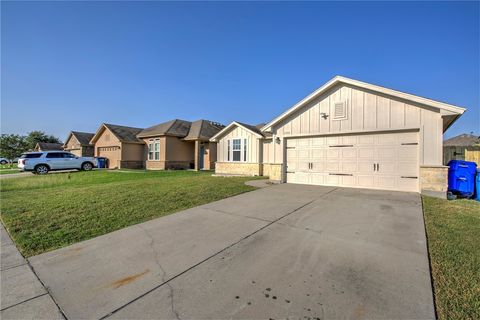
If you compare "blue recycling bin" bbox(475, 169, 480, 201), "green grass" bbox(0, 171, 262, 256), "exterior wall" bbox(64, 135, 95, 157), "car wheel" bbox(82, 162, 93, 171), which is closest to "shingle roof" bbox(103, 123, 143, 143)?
"car wheel" bbox(82, 162, 93, 171)

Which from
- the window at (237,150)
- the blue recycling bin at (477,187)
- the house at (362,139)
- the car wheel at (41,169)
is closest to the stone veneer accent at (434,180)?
the house at (362,139)

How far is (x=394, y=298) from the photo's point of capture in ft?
7.83

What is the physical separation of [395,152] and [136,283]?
32.0ft

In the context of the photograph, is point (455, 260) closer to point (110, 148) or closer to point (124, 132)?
point (124, 132)

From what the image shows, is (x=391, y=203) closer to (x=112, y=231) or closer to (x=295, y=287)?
(x=295, y=287)

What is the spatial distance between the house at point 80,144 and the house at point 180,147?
39.0 feet

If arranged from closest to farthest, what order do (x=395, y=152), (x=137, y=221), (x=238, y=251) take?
1. (x=238, y=251)
2. (x=137, y=221)
3. (x=395, y=152)

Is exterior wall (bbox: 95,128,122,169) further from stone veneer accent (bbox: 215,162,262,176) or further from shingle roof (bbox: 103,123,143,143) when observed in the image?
stone veneer accent (bbox: 215,162,262,176)

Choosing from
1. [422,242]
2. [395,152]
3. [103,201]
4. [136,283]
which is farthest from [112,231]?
[395,152]

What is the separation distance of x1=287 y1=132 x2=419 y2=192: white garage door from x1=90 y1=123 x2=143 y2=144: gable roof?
1843cm

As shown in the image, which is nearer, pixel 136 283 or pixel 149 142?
pixel 136 283

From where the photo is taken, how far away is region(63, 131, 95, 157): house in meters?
29.2

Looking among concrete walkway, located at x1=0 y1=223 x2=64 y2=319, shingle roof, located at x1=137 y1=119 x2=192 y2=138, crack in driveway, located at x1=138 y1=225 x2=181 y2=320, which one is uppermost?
shingle roof, located at x1=137 y1=119 x2=192 y2=138

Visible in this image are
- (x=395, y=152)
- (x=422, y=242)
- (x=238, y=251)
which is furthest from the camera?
(x=395, y=152)
